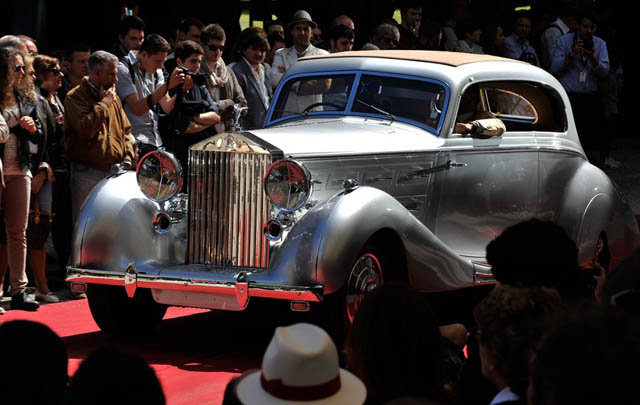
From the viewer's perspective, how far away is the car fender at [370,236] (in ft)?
18.0

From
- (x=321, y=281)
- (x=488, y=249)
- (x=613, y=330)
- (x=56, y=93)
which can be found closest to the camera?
(x=613, y=330)

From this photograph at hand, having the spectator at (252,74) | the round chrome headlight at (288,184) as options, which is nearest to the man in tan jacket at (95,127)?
the spectator at (252,74)

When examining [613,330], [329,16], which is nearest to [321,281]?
[613,330]

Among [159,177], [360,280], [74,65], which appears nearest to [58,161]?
[74,65]

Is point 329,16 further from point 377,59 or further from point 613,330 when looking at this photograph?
point 613,330

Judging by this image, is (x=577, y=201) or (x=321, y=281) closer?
(x=321, y=281)

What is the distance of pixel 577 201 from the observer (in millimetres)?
7531

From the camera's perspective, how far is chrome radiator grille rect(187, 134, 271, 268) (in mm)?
6086

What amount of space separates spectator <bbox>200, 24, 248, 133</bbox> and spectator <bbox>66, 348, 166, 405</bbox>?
6692 mm

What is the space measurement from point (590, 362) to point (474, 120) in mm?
5724

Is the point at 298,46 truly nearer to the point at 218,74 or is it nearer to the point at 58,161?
the point at 218,74

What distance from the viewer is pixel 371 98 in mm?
7309

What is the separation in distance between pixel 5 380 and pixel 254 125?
23.1 feet

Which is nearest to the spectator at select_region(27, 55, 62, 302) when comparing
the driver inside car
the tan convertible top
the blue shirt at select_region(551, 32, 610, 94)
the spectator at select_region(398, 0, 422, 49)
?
the tan convertible top
